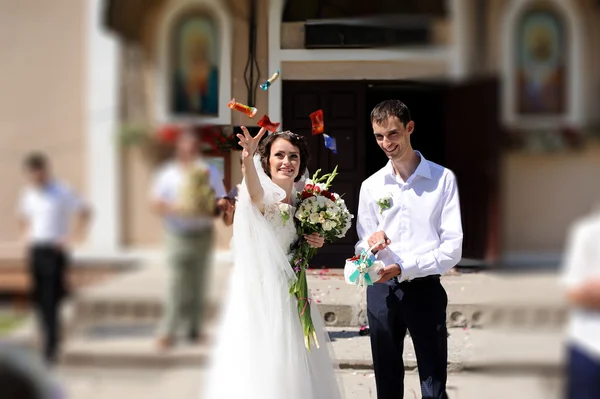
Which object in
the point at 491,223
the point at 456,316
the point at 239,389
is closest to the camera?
the point at 491,223

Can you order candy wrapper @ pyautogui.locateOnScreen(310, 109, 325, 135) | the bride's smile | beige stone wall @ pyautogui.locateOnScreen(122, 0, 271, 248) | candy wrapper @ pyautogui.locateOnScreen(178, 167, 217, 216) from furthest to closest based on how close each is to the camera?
candy wrapper @ pyautogui.locateOnScreen(310, 109, 325, 135) < the bride's smile < candy wrapper @ pyautogui.locateOnScreen(178, 167, 217, 216) < beige stone wall @ pyautogui.locateOnScreen(122, 0, 271, 248)

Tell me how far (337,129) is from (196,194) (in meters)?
0.86

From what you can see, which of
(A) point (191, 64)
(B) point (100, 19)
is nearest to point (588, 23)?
(A) point (191, 64)

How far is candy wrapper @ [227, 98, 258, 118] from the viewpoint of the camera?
2396 mm

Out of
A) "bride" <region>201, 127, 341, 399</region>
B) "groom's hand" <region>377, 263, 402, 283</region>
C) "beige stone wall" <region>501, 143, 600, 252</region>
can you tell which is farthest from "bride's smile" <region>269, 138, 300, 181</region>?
"beige stone wall" <region>501, 143, 600, 252</region>

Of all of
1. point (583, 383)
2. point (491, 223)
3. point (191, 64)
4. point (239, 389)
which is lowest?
point (239, 389)

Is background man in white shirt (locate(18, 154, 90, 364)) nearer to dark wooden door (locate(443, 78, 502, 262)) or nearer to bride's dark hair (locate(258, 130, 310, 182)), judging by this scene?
bride's dark hair (locate(258, 130, 310, 182))

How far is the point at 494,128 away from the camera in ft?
7.33

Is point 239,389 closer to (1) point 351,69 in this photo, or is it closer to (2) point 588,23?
(1) point 351,69

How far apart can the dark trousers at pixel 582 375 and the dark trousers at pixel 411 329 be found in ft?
2.32

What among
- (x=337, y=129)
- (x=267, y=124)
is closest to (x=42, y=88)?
(x=267, y=124)

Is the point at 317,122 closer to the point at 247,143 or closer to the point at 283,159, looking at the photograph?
the point at 283,159

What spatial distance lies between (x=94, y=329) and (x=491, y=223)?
4.23 ft

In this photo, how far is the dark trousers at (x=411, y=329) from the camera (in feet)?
8.98
